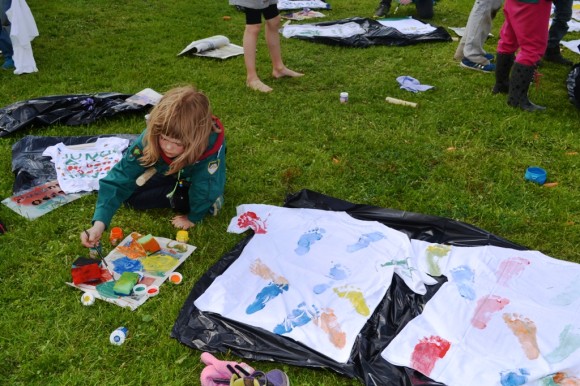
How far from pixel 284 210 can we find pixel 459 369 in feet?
4.38

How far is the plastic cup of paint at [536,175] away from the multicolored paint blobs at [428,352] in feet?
5.04

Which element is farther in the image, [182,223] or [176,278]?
[182,223]

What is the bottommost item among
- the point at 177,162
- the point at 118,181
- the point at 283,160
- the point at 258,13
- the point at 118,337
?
the point at 118,337

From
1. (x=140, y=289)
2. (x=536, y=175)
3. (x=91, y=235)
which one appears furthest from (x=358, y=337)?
(x=536, y=175)

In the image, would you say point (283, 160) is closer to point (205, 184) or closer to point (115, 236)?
point (205, 184)

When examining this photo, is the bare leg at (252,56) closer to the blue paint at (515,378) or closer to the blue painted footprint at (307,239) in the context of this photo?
the blue painted footprint at (307,239)

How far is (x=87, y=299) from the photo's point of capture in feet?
7.47

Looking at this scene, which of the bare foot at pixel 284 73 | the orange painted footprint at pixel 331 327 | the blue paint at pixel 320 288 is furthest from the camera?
the bare foot at pixel 284 73

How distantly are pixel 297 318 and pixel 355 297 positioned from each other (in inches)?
11.5

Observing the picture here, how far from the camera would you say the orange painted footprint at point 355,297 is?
219 cm

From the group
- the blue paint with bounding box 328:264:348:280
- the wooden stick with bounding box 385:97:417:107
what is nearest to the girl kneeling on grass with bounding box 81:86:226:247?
the blue paint with bounding box 328:264:348:280

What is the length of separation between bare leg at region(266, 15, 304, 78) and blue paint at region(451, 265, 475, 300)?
2.97m

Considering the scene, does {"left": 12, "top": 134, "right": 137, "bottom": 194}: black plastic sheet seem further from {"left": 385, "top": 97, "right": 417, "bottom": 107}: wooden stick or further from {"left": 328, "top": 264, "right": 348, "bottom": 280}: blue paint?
{"left": 385, "top": 97, "right": 417, "bottom": 107}: wooden stick

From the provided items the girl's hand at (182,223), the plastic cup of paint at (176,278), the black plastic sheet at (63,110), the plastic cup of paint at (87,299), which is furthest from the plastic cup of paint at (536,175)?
the black plastic sheet at (63,110)
